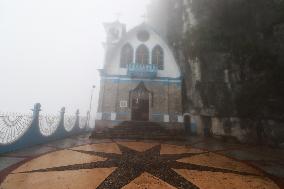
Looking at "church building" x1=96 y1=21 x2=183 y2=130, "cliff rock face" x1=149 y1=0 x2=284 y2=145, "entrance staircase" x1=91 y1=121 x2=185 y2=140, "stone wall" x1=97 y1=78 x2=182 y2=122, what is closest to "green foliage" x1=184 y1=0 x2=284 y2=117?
"cliff rock face" x1=149 y1=0 x2=284 y2=145

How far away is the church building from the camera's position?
1834cm

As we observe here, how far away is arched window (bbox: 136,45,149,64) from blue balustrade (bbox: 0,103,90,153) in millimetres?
8518

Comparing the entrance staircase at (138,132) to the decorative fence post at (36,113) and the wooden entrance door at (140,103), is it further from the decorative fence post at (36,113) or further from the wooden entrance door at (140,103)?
the decorative fence post at (36,113)

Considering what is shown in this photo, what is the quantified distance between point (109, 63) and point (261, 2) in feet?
47.6

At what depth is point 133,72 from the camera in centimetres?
1866

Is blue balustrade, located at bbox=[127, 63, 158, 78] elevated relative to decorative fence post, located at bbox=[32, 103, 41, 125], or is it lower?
elevated

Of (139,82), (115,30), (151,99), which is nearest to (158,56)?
(139,82)

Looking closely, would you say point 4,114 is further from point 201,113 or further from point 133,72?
point 201,113

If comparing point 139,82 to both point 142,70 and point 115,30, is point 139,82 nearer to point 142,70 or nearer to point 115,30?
point 142,70

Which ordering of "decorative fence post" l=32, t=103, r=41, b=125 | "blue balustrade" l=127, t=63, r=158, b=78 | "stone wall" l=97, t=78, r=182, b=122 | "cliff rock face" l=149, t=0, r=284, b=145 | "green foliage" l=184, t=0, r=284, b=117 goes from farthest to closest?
"blue balustrade" l=127, t=63, r=158, b=78 → "stone wall" l=97, t=78, r=182, b=122 → "green foliage" l=184, t=0, r=284, b=117 → "cliff rock face" l=149, t=0, r=284, b=145 → "decorative fence post" l=32, t=103, r=41, b=125

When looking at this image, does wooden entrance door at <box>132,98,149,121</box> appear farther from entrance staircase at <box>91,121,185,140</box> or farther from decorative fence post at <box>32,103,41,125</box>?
decorative fence post at <box>32,103,41,125</box>

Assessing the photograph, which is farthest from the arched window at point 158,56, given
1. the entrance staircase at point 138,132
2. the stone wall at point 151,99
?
the entrance staircase at point 138,132

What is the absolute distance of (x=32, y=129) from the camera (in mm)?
10734

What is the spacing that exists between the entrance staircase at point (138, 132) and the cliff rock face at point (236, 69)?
423 centimetres
